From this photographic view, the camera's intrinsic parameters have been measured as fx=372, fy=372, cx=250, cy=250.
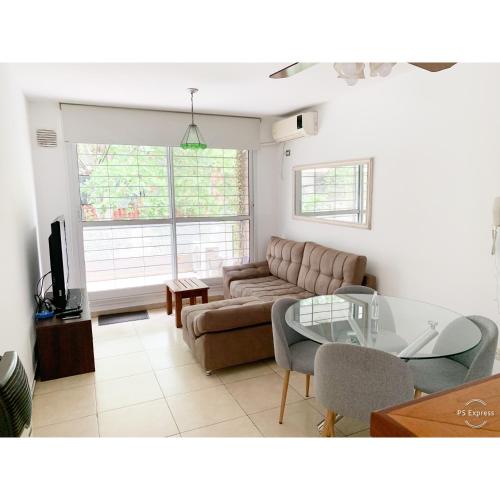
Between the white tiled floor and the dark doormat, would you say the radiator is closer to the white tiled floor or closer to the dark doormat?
the white tiled floor

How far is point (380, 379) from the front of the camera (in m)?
1.67

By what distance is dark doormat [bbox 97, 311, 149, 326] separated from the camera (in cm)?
439

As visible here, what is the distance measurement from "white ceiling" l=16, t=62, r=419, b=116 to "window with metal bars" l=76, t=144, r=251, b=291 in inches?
26.5

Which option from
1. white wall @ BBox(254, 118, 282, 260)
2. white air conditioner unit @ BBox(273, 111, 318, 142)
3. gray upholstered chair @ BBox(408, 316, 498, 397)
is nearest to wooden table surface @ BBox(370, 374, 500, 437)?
gray upholstered chair @ BBox(408, 316, 498, 397)

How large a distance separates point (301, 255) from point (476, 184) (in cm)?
205

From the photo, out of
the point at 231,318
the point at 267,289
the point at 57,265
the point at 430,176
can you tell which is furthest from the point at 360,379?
the point at 57,265

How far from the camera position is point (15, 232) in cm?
266

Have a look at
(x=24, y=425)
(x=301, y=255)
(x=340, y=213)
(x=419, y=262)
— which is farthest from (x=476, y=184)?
(x=24, y=425)

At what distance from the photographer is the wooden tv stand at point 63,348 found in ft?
9.79

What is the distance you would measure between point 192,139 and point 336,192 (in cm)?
170

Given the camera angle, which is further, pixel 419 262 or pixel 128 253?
pixel 128 253

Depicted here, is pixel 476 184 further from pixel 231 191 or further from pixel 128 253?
pixel 128 253
